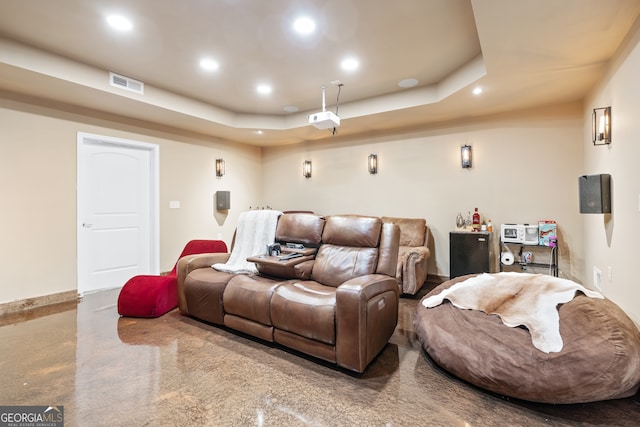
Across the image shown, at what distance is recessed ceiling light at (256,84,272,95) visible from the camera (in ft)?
13.2

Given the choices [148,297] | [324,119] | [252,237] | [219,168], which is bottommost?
[148,297]

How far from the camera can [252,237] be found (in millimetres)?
3432

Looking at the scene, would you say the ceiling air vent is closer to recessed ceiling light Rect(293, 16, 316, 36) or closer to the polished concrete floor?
recessed ceiling light Rect(293, 16, 316, 36)

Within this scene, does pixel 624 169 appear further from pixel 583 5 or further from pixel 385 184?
pixel 385 184

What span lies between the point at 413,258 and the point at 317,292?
1.96 m

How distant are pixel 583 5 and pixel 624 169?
1327 millimetres

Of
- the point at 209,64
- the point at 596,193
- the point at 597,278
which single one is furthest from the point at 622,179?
the point at 209,64

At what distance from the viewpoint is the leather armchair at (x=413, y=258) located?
3854mm

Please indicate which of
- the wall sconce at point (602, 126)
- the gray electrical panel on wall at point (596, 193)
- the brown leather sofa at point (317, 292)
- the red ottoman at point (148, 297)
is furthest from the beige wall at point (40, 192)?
the wall sconce at point (602, 126)

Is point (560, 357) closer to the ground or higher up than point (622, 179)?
closer to the ground

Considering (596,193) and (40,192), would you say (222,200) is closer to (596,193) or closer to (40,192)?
(40,192)

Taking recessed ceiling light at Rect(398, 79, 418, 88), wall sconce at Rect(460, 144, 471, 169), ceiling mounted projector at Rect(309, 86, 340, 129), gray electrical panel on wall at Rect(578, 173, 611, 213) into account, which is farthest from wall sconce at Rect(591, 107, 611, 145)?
ceiling mounted projector at Rect(309, 86, 340, 129)

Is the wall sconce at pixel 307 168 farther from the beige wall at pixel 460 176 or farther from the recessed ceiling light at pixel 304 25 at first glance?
the recessed ceiling light at pixel 304 25

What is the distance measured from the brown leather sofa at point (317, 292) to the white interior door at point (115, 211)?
73.2 inches
